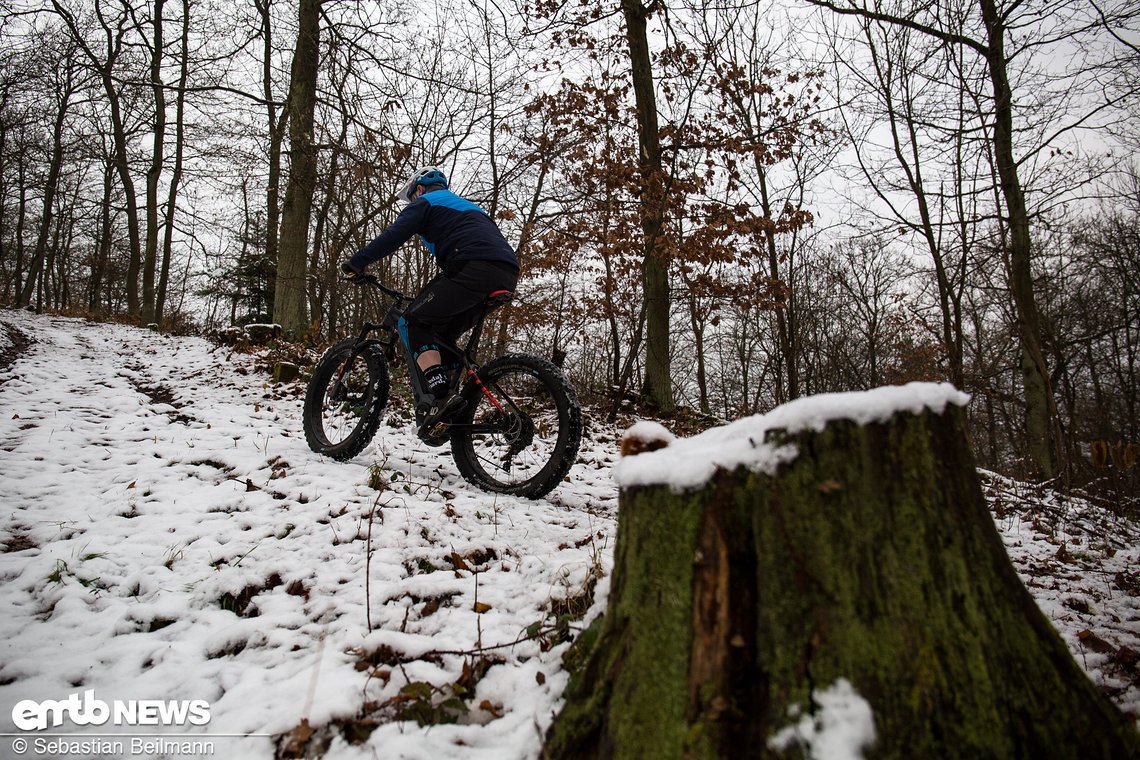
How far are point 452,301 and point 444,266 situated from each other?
27cm

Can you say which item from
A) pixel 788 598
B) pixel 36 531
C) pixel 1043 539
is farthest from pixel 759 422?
pixel 1043 539

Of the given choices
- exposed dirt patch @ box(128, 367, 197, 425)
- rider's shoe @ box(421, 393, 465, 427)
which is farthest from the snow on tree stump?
exposed dirt patch @ box(128, 367, 197, 425)

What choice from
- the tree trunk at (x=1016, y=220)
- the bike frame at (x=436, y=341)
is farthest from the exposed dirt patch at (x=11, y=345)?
the tree trunk at (x=1016, y=220)

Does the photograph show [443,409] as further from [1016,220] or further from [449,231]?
[1016,220]

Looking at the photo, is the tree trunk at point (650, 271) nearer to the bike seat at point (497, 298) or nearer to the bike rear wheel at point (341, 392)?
the bike seat at point (497, 298)

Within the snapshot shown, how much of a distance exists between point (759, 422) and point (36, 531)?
3.63 meters

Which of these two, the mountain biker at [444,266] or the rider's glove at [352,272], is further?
the rider's glove at [352,272]

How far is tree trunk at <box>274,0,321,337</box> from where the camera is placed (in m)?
8.56

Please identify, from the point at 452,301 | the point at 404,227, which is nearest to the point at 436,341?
the point at 452,301

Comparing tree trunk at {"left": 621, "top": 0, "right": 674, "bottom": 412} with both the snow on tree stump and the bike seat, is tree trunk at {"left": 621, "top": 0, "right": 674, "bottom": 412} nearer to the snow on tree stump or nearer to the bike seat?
the bike seat

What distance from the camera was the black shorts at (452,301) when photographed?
3.76 meters

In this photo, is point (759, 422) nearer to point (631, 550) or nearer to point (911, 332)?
point (631, 550)

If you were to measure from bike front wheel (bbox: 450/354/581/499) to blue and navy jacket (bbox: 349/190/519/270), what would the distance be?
77 centimetres

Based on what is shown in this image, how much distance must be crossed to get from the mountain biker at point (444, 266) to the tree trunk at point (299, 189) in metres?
5.79
